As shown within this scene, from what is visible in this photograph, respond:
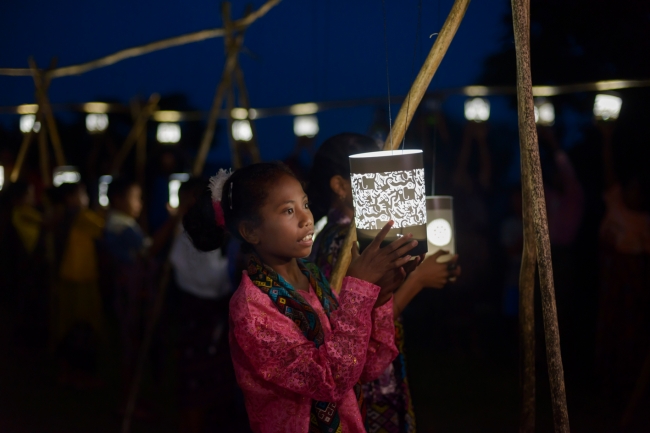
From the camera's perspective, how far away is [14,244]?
7625 mm

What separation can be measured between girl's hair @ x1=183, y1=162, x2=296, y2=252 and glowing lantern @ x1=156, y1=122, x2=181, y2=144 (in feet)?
30.4

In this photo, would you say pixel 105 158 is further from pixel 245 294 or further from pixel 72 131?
pixel 245 294

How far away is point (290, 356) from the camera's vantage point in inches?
69.4

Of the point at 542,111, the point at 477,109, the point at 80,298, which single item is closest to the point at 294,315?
the point at 80,298

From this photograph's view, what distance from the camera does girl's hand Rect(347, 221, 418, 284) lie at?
1.72 metres

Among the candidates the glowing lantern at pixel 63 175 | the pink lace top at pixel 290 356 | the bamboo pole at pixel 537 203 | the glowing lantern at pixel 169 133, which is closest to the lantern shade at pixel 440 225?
the bamboo pole at pixel 537 203

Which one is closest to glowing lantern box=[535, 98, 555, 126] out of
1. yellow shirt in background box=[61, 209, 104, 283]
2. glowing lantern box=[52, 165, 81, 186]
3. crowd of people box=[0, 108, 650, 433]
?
crowd of people box=[0, 108, 650, 433]

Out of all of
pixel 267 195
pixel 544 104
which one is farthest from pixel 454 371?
pixel 267 195

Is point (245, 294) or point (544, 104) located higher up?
point (544, 104)

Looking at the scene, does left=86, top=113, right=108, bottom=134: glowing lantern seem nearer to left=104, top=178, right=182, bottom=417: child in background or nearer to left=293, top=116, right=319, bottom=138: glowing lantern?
left=293, top=116, right=319, bottom=138: glowing lantern

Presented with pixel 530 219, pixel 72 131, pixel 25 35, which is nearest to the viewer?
pixel 530 219

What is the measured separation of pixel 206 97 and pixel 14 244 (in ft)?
53.8

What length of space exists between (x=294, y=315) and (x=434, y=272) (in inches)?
27.0

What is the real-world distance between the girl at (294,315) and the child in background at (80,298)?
3948 mm
